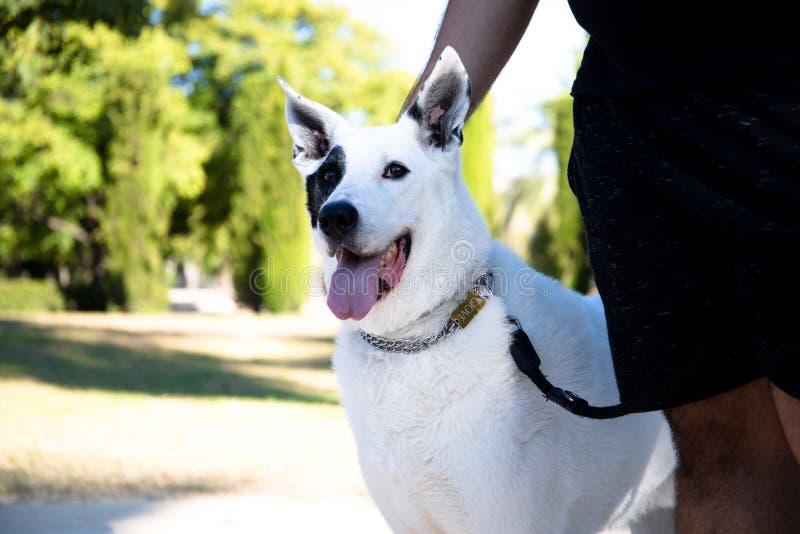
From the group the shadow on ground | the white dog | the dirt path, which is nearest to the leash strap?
the white dog

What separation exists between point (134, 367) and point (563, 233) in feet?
50.8

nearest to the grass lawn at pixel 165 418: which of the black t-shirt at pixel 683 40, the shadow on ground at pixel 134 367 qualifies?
the shadow on ground at pixel 134 367

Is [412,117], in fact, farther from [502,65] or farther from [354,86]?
[354,86]

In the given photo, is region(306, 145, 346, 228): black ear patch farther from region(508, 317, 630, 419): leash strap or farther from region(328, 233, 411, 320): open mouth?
region(508, 317, 630, 419): leash strap

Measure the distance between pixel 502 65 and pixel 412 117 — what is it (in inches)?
17.3

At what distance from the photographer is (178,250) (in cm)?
3419

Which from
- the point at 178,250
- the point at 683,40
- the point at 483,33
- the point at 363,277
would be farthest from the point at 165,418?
the point at 178,250

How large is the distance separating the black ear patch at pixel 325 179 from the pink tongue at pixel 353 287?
234mm

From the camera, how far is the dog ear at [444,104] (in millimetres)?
2170

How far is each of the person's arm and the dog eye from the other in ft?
1.22

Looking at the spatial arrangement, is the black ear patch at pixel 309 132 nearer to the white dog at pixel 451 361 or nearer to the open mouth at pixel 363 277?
the white dog at pixel 451 361

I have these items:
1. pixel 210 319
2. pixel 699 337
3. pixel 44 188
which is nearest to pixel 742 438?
pixel 699 337

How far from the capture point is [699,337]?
1.50m

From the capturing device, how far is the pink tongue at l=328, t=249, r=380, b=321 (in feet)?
7.72
